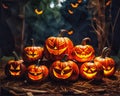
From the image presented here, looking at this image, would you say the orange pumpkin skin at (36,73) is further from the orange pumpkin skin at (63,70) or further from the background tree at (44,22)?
the background tree at (44,22)

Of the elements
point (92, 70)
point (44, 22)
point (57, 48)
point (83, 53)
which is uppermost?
point (44, 22)

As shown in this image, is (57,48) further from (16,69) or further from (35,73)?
(16,69)

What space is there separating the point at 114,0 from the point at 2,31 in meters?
6.34

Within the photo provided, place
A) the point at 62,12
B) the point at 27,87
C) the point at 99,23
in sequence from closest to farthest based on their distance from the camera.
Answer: the point at 27,87 < the point at 99,23 < the point at 62,12

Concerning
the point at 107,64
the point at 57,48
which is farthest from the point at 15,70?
the point at 107,64

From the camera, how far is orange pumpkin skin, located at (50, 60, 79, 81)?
553cm

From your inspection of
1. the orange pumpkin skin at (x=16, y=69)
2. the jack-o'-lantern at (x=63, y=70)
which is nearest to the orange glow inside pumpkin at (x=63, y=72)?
the jack-o'-lantern at (x=63, y=70)

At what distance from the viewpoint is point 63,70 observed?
552 cm

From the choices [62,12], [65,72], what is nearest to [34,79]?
[65,72]

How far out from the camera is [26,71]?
5734 millimetres

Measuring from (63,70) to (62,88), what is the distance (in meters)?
0.48

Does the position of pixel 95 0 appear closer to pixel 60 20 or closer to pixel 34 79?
pixel 34 79

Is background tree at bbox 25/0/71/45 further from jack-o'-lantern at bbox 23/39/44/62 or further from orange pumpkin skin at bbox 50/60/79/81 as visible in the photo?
orange pumpkin skin at bbox 50/60/79/81

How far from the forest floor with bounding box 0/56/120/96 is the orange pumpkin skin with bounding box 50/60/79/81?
152 mm
